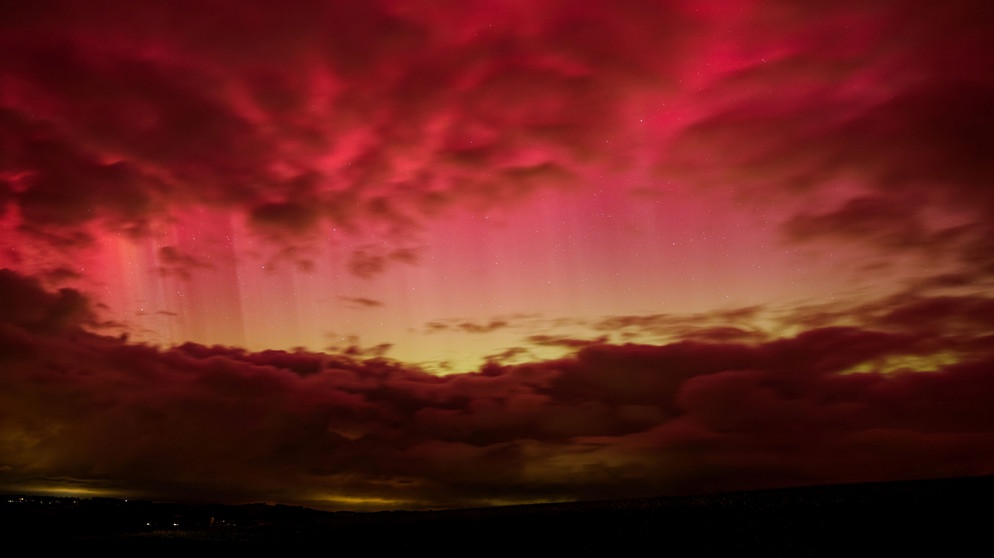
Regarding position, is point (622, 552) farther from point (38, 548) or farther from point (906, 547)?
point (38, 548)

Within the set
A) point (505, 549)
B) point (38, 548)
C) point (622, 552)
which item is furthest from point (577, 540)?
point (38, 548)

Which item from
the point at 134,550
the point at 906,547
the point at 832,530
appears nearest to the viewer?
the point at 906,547

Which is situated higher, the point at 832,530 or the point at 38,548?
the point at 38,548

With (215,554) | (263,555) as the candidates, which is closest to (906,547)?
(263,555)

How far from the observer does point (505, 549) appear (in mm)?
83750

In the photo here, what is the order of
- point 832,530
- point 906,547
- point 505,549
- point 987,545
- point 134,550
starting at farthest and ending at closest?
point 134,550
point 832,530
point 505,549
point 906,547
point 987,545

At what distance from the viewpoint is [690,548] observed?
73250 mm

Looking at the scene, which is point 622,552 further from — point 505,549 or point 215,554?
point 215,554

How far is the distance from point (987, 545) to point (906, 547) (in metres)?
7.46

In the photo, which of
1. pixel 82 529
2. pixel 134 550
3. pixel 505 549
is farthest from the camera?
pixel 82 529

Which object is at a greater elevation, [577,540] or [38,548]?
[38,548]

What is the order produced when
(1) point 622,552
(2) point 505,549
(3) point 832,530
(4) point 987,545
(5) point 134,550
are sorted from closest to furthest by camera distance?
(4) point 987,545, (1) point 622,552, (2) point 505,549, (3) point 832,530, (5) point 134,550

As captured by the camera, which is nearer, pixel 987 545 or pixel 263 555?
pixel 987 545

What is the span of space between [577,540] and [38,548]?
7744 cm
